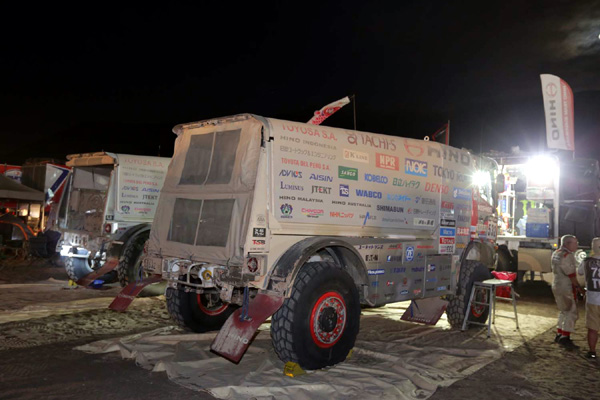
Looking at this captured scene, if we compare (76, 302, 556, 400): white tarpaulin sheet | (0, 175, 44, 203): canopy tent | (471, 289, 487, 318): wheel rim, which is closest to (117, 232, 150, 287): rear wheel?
(76, 302, 556, 400): white tarpaulin sheet

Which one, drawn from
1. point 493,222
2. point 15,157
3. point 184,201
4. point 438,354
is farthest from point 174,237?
point 15,157

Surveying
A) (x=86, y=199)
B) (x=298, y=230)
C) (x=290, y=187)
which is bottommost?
(x=298, y=230)

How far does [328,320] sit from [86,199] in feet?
26.9

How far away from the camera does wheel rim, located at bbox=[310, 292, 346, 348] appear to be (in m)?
5.63

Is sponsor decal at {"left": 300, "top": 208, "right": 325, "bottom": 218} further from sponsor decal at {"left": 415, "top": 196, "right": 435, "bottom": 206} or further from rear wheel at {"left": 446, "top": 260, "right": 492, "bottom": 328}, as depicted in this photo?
rear wheel at {"left": 446, "top": 260, "right": 492, "bottom": 328}

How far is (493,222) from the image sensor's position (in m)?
9.48

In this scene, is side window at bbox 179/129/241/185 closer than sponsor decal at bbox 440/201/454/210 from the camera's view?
Yes

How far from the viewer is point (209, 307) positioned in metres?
7.71

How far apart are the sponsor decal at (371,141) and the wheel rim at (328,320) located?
202 cm

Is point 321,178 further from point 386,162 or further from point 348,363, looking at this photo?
point 348,363

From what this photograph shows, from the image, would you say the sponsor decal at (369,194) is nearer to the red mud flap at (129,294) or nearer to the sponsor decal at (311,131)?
the sponsor decal at (311,131)

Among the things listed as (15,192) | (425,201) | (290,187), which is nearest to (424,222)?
(425,201)

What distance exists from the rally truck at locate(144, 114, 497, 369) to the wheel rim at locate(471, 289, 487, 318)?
2.53 ft

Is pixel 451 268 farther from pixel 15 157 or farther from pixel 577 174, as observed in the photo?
pixel 15 157
